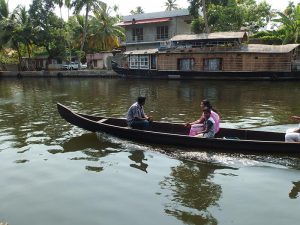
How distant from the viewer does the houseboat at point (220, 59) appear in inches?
1329

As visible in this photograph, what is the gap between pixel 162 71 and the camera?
38.7 m

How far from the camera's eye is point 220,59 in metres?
35.6

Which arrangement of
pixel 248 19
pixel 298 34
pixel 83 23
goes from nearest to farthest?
pixel 298 34 → pixel 248 19 → pixel 83 23

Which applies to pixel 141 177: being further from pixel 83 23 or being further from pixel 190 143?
pixel 83 23

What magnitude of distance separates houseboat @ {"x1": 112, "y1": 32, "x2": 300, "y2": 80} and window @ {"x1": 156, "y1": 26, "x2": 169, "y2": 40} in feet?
35.8

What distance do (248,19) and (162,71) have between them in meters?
13.0

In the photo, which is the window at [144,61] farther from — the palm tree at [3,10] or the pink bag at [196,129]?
the pink bag at [196,129]

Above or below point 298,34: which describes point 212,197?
below

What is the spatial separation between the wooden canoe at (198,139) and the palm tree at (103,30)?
37054 mm

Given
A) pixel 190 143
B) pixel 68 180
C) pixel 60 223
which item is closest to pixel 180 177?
pixel 190 143

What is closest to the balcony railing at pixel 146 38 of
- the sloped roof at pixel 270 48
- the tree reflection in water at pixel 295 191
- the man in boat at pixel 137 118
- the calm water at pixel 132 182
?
the sloped roof at pixel 270 48

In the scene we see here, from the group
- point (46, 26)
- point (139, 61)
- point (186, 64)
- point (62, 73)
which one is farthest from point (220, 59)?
point (46, 26)

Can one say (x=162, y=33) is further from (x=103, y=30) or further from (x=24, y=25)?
(x=24, y=25)

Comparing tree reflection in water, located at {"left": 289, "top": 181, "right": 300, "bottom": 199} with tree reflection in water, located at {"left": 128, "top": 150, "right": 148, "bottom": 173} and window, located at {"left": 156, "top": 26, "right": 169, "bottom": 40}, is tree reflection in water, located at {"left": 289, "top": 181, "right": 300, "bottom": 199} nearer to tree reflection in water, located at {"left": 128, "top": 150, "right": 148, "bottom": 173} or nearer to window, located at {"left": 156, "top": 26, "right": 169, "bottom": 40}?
tree reflection in water, located at {"left": 128, "top": 150, "right": 148, "bottom": 173}
